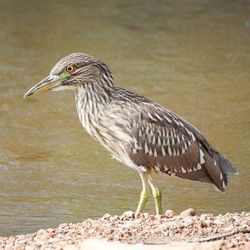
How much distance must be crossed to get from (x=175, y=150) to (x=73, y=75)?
115 centimetres

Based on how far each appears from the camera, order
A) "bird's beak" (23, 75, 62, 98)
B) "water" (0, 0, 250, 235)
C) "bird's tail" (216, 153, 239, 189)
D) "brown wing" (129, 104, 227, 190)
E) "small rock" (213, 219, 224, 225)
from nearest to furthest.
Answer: "small rock" (213, 219, 224, 225), "bird's beak" (23, 75, 62, 98), "brown wing" (129, 104, 227, 190), "bird's tail" (216, 153, 239, 189), "water" (0, 0, 250, 235)

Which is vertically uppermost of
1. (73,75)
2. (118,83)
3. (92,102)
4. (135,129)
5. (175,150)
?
(73,75)

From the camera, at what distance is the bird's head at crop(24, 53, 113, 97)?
9383 mm

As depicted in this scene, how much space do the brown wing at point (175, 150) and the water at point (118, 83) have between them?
647 millimetres

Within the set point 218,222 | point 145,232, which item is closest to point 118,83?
point 218,222

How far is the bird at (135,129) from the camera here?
942 cm

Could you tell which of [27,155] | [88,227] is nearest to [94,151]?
[27,155]

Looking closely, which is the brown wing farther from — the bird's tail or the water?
the water

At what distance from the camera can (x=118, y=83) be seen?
1403 cm

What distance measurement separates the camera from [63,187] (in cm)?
1081

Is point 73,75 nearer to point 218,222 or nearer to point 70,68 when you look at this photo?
point 70,68

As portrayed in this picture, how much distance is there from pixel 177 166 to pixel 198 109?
356cm

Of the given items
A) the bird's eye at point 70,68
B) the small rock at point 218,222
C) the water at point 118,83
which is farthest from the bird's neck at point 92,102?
the small rock at point 218,222

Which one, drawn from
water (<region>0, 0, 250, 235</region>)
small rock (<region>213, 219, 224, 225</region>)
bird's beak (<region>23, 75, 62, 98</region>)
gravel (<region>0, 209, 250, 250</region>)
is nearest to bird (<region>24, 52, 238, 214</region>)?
bird's beak (<region>23, 75, 62, 98</region>)
